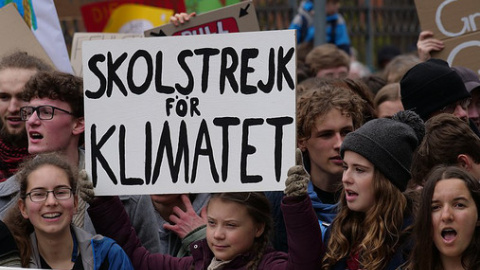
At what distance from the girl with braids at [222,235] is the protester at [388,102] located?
75.6 inches

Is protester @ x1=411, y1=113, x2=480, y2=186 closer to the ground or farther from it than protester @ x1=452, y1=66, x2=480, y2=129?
closer to the ground

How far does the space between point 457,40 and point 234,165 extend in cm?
236

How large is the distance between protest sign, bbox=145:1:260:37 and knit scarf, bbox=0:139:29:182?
129cm

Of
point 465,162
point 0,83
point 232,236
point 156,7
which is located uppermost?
point 156,7

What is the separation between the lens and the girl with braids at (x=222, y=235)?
4.53m

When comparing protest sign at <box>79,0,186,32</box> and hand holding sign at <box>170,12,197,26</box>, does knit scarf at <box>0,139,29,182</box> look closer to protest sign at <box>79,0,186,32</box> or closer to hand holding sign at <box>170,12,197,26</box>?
hand holding sign at <box>170,12,197,26</box>

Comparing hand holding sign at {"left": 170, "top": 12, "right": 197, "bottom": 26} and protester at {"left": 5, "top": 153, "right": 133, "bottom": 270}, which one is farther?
hand holding sign at {"left": 170, "top": 12, "right": 197, "bottom": 26}

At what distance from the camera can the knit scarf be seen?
5590mm

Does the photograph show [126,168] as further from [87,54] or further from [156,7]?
[156,7]

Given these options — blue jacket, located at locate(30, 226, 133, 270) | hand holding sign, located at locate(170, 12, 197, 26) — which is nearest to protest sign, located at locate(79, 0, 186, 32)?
hand holding sign, located at locate(170, 12, 197, 26)

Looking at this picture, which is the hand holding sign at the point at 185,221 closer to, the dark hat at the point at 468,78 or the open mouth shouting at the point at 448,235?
the open mouth shouting at the point at 448,235

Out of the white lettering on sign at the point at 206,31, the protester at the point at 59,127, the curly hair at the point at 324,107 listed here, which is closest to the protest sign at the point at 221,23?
the white lettering on sign at the point at 206,31

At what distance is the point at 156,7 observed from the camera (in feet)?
28.7

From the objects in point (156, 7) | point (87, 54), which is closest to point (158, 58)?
point (87, 54)
